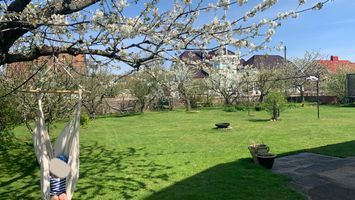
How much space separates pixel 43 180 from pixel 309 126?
14.1m

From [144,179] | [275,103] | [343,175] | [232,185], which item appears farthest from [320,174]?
[275,103]

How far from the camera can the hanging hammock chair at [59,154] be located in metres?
5.39

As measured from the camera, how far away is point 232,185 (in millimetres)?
7352

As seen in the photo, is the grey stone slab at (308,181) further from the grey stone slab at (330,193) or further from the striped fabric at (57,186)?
the striped fabric at (57,186)

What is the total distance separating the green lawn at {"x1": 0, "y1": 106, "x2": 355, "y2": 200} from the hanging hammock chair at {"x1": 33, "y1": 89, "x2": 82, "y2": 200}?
5.48 ft

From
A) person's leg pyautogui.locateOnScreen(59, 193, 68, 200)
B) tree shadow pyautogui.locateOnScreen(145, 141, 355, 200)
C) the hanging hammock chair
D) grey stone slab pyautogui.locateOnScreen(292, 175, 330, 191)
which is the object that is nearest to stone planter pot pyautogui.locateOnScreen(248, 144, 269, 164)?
tree shadow pyautogui.locateOnScreen(145, 141, 355, 200)

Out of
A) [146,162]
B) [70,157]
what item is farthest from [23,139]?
[70,157]

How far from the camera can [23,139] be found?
14.2 meters

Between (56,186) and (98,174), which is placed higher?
(56,186)

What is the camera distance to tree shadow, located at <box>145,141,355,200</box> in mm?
6711

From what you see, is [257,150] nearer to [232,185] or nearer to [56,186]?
[232,185]

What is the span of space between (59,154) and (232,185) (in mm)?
3399

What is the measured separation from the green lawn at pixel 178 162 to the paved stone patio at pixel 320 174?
38 centimetres

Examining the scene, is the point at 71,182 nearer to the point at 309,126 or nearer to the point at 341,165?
the point at 341,165
